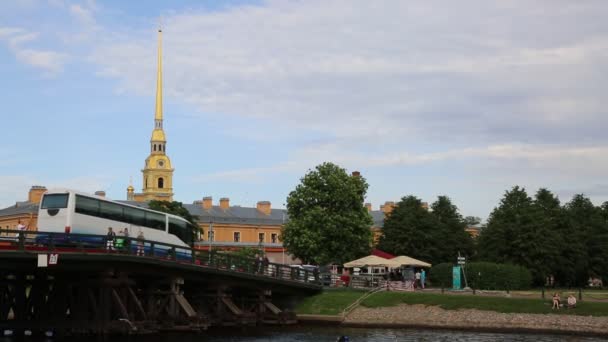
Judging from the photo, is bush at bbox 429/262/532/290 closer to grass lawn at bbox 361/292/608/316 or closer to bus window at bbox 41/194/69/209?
grass lawn at bbox 361/292/608/316

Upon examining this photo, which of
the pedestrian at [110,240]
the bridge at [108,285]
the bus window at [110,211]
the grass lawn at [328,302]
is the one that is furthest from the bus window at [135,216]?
the grass lawn at [328,302]

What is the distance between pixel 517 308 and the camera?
5916 centimetres

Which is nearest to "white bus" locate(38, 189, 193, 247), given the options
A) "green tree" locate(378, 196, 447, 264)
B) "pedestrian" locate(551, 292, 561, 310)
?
"pedestrian" locate(551, 292, 561, 310)

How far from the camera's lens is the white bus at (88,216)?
49.6 metres

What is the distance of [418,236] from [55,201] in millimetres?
63927

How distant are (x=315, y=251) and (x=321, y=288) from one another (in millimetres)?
23575

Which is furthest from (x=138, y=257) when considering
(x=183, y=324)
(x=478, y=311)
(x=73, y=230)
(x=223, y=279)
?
(x=478, y=311)

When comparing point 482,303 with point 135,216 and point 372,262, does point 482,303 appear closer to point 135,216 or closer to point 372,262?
point 372,262

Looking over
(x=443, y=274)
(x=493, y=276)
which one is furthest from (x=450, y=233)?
(x=493, y=276)

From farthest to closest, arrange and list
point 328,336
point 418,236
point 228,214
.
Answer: point 228,214, point 418,236, point 328,336

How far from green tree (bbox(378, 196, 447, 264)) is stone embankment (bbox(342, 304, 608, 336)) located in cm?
4267

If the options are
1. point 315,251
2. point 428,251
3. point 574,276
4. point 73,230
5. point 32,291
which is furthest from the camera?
point 428,251

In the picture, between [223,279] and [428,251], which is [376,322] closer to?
[223,279]

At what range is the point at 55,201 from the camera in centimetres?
5016
